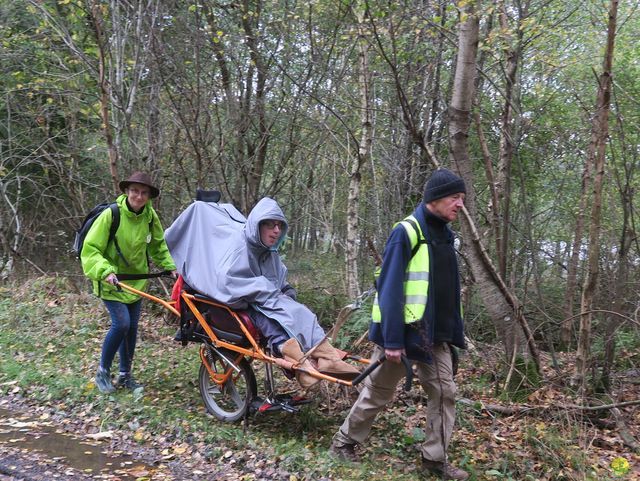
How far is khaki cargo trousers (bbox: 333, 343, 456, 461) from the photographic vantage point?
442 cm

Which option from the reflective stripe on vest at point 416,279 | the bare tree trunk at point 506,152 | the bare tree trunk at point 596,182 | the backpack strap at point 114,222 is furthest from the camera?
the bare tree trunk at point 506,152

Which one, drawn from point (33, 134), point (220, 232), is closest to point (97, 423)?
point (220, 232)

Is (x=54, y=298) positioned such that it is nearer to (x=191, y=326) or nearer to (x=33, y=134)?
(x=33, y=134)

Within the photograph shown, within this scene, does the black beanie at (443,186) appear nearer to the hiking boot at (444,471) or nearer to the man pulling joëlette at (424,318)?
the man pulling joëlette at (424,318)

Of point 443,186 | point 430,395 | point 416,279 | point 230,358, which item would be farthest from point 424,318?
point 230,358

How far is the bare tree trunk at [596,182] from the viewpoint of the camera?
514cm

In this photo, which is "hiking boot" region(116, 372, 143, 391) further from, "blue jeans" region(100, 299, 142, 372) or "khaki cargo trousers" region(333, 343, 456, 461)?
"khaki cargo trousers" region(333, 343, 456, 461)

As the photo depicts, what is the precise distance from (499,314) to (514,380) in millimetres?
708

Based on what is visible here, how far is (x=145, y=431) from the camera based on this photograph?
5.27 meters

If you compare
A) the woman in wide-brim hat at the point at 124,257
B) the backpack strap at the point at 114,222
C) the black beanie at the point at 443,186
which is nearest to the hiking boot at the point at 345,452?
the black beanie at the point at 443,186

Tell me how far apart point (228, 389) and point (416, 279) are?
2547 millimetres

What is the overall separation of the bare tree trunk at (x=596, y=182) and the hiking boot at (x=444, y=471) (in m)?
1.87

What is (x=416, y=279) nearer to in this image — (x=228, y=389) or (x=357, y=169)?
(x=228, y=389)

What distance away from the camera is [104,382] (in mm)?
6277
